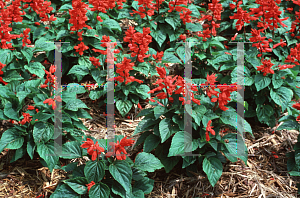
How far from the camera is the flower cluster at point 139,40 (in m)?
3.29

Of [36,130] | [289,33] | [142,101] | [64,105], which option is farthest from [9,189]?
[289,33]

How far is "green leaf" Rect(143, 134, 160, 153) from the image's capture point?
2.87 m

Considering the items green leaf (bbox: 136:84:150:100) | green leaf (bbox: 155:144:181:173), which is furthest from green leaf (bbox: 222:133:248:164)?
green leaf (bbox: 136:84:150:100)

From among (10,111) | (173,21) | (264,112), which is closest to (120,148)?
(10,111)

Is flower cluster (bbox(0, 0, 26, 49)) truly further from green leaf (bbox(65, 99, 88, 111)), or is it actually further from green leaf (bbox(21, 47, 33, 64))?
green leaf (bbox(65, 99, 88, 111))

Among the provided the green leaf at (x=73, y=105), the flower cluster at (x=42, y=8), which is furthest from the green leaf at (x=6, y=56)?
the green leaf at (x=73, y=105)

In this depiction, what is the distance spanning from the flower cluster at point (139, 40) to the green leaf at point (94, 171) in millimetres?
1531

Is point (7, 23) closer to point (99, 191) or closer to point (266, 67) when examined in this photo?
point (99, 191)

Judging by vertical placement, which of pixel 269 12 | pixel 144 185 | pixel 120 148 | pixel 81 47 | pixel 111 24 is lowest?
pixel 144 185

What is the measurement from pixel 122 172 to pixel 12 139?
4.20 ft

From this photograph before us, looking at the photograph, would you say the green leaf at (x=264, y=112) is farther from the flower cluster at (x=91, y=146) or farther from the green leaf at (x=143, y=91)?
the flower cluster at (x=91, y=146)

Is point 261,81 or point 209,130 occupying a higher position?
point 261,81

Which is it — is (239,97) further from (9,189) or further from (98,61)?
(9,189)

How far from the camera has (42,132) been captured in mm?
2830
